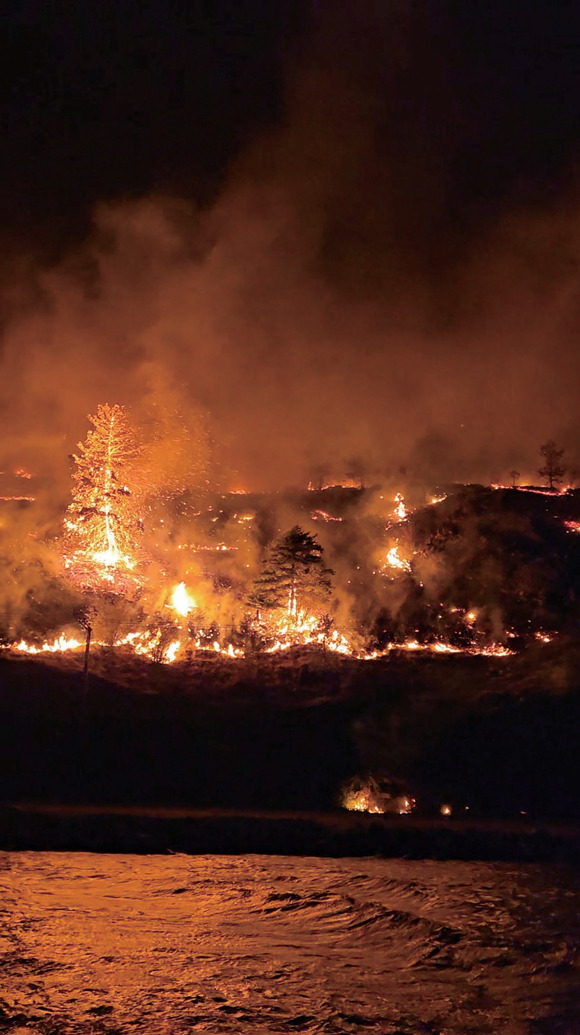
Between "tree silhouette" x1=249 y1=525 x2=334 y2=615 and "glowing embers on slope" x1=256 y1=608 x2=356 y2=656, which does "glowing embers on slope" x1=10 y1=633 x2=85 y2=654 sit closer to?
"tree silhouette" x1=249 y1=525 x2=334 y2=615

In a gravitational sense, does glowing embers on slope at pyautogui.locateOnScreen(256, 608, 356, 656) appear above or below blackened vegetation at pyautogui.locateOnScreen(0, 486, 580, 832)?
above

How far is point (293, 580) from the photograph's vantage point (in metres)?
48.0

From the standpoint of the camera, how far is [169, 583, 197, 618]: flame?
5025 cm

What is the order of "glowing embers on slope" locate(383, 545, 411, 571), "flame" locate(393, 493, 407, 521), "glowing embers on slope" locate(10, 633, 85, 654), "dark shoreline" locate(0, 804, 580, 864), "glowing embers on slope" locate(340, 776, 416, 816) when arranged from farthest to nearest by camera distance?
"flame" locate(393, 493, 407, 521)
"glowing embers on slope" locate(383, 545, 411, 571)
"glowing embers on slope" locate(10, 633, 85, 654)
"glowing embers on slope" locate(340, 776, 416, 816)
"dark shoreline" locate(0, 804, 580, 864)

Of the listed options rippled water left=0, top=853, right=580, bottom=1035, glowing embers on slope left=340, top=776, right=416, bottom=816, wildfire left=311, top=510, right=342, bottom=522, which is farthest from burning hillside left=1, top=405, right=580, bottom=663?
rippled water left=0, top=853, right=580, bottom=1035

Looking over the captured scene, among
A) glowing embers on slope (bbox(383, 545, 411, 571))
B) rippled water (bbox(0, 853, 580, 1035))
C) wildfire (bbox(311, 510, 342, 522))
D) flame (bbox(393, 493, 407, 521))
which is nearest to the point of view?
rippled water (bbox(0, 853, 580, 1035))

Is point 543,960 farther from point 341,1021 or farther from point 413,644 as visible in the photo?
point 413,644

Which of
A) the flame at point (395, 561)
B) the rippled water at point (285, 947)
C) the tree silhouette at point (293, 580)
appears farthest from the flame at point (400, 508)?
the rippled water at point (285, 947)

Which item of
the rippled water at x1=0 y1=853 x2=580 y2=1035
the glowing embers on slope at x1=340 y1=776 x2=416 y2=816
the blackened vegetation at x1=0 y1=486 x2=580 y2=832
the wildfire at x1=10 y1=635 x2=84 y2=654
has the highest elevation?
the wildfire at x1=10 y1=635 x2=84 y2=654

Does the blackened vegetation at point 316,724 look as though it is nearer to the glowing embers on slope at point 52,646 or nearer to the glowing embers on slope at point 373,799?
the glowing embers on slope at point 373,799

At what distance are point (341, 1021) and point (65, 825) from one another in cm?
1829

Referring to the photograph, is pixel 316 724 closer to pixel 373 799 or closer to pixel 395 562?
pixel 373 799

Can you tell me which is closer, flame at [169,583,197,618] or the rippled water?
the rippled water

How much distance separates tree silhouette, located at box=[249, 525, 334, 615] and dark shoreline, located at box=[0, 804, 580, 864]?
18.5 m
